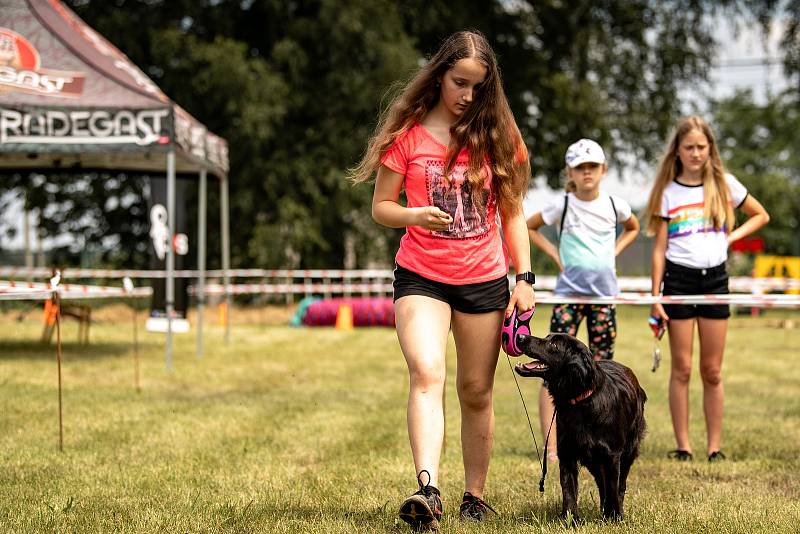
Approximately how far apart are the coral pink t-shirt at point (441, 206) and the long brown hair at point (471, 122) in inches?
1.4

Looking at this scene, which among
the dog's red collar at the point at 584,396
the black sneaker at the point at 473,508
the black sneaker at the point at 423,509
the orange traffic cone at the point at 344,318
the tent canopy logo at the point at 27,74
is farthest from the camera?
the orange traffic cone at the point at 344,318

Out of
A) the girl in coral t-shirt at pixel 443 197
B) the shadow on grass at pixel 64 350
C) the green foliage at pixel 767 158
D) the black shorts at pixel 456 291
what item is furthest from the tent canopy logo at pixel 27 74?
the green foliage at pixel 767 158

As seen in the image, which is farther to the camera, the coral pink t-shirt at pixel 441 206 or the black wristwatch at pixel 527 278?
the black wristwatch at pixel 527 278

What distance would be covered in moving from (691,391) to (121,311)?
15857mm

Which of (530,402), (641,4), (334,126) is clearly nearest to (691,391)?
(530,402)

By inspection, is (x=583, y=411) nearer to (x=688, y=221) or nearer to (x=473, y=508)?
(x=473, y=508)

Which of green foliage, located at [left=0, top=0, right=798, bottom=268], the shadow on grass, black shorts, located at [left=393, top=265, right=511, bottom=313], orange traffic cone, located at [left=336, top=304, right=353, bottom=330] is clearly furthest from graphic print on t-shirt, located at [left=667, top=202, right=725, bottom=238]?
green foliage, located at [left=0, top=0, right=798, bottom=268]

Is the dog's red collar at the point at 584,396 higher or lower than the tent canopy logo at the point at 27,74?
lower

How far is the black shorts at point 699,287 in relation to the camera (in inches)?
240

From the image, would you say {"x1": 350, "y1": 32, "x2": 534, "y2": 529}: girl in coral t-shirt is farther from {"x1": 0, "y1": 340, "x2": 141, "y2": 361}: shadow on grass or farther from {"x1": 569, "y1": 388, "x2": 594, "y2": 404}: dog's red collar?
{"x1": 0, "y1": 340, "x2": 141, "y2": 361}: shadow on grass

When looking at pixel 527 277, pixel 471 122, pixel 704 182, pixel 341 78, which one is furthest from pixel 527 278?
→ pixel 341 78

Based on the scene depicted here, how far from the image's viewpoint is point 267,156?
83.7 ft

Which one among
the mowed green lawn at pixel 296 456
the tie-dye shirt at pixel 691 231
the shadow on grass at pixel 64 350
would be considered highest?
the tie-dye shirt at pixel 691 231

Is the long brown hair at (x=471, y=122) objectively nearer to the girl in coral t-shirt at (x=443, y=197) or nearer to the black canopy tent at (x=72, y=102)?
the girl in coral t-shirt at (x=443, y=197)
